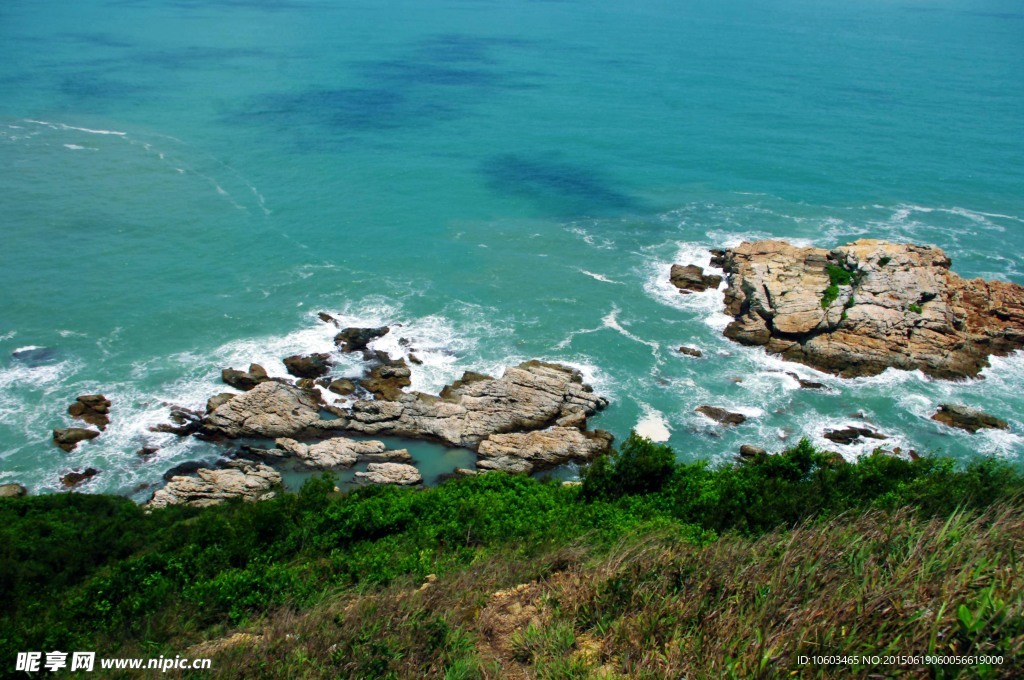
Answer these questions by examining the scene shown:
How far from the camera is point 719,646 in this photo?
17.7m

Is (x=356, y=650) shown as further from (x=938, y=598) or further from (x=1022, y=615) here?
(x=1022, y=615)

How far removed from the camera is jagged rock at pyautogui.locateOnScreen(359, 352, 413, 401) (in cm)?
5319

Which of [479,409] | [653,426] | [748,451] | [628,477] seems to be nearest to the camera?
[628,477]

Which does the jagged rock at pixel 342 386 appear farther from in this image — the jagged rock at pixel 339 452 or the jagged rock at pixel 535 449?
the jagged rock at pixel 535 449

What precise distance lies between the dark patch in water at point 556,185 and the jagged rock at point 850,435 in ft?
134

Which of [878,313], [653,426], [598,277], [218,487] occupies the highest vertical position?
[878,313]

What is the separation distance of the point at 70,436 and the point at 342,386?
1822 centimetres

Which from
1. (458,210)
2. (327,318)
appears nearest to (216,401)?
(327,318)

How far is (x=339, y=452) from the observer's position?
47906 millimetres

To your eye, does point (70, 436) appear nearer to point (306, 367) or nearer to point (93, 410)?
point (93, 410)

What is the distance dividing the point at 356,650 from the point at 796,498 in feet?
70.2

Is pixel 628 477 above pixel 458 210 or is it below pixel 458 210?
below

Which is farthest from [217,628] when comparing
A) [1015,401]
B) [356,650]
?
[1015,401]

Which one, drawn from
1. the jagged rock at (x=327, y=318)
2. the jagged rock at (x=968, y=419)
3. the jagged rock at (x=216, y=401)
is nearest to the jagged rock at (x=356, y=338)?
the jagged rock at (x=327, y=318)
